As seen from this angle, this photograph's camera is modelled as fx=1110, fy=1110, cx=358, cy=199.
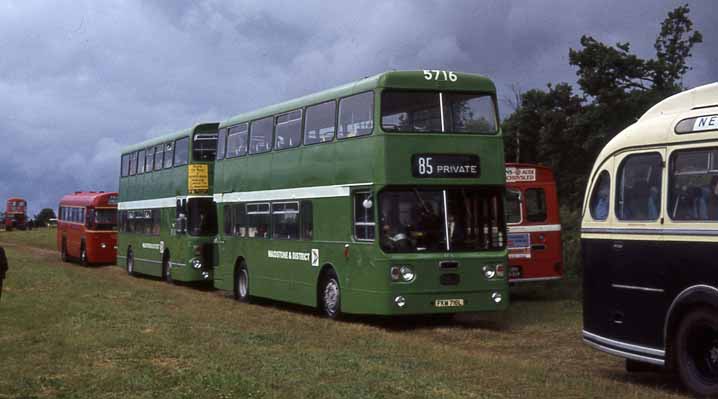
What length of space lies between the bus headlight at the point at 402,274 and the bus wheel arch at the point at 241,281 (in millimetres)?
7601

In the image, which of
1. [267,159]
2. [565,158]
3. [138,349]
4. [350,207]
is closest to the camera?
[138,349]

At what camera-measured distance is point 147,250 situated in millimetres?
34344

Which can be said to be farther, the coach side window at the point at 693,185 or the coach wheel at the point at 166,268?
the coach wheel at the point at 166,268

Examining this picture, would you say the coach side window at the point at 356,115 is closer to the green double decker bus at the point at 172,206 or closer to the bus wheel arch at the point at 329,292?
the bus wheel arch at the point at 329,292

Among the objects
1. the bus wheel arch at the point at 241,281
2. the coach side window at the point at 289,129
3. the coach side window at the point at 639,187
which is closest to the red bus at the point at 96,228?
the bus wheel arch at the point at 241,281

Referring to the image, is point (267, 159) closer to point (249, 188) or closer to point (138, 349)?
point (249, 188)

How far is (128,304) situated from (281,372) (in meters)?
10.7

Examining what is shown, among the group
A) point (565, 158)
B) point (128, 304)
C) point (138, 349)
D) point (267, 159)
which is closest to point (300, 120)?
point (267, 159)

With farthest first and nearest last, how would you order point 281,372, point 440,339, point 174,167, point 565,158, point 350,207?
point 565,158
point 174,167
point 350,207
point 440,339
point 281,372

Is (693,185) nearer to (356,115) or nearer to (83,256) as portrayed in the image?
(356,115)

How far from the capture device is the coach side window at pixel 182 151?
29797 millimetres

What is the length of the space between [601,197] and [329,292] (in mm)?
8528

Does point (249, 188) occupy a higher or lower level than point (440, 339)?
higher

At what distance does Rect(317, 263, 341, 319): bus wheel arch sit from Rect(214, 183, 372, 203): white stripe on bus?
1.34 m
